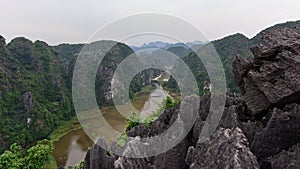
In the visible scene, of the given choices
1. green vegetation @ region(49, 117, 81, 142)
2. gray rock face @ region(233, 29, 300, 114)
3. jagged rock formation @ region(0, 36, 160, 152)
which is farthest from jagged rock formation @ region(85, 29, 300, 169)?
green vegetation @ region(49, 117, 81, 142)

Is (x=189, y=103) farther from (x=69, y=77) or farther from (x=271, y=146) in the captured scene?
(x=69, y=77)

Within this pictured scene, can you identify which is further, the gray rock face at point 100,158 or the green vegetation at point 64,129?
the green vegetation at point 64,129

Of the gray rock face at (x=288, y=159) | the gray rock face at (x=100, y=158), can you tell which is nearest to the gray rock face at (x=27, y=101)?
the gray rock face at (x=100, y=158)

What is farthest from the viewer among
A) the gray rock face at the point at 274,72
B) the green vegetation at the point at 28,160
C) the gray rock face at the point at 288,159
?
the green vegetation at the point at 28,160

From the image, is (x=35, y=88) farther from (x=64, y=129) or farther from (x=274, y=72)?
(x=274, y=72)

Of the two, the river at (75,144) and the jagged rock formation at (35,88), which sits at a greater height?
the jagged rock formation at (35,88)

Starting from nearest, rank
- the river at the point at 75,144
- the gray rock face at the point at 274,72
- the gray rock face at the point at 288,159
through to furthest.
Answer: the gray rock face at the point at 288,159
the gray rock face at the point at 274,72
the river at the point at 75,144

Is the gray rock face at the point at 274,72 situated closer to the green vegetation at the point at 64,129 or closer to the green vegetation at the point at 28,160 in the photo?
the green vegetation at the point at 28,160

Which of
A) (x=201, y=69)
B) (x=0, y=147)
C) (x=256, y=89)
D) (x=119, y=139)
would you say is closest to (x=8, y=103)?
(x=0, y=147)
